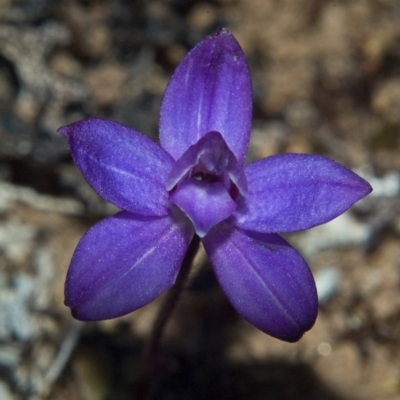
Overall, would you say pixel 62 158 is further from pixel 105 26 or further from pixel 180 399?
pixel 180 399

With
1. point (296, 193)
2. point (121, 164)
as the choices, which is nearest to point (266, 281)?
point (296, 193)

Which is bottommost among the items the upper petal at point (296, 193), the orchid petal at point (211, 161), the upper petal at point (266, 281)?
the upper petal at point (266, 281)

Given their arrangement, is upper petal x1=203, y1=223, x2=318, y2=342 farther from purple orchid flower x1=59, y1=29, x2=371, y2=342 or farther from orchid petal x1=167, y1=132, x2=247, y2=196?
orchid petal x1=167, y1=132, x2=247, y2=196

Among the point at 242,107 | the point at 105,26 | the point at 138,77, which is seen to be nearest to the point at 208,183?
the point at 242,107

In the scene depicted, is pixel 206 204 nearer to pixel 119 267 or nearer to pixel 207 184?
pixel 207 184

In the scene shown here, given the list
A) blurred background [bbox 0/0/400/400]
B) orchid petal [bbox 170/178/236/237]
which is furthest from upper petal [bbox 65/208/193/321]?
blurred background [bbox 0/0/400/400]

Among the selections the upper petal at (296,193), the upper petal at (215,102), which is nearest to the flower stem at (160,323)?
the upper petal at (296,193)

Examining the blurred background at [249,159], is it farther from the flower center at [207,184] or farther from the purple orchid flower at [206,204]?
the flower center at [207,184]
